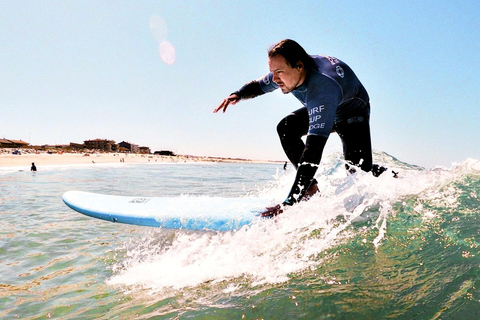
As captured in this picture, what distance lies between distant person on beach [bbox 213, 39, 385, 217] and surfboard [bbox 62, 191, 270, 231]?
57cm

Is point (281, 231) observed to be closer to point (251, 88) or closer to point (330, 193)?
point (330, 193)

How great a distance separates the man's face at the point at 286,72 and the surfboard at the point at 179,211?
4.17 feet

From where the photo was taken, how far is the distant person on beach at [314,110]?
238 centimetres

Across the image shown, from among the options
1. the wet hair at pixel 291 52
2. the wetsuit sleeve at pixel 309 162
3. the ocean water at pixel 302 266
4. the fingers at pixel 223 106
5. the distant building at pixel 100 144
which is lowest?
the ocean water at pixel 302 266

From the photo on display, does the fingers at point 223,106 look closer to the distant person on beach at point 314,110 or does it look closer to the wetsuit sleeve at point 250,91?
the wetsuit sleeve at point 250,91

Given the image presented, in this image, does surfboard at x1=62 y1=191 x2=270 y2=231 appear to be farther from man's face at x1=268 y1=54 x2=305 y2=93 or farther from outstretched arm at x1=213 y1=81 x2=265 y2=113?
man's face at x1=268 y1=54 x2=305 y2=93

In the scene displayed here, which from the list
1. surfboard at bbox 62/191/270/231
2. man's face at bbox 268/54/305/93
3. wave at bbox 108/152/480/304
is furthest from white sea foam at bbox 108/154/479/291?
man's face at bbox 268/54/305/93

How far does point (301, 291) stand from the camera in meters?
1.73

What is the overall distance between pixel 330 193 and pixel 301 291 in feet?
3.98

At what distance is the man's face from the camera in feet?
8.20

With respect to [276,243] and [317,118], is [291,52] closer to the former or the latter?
[317,118]

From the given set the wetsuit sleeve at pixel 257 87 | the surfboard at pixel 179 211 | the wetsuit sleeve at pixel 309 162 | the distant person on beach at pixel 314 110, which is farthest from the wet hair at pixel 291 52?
the surfboard at pixel 179 211

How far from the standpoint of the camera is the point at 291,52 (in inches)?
97.0

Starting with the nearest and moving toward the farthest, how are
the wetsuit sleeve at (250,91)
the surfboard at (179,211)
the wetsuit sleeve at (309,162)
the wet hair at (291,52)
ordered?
the wetsuit sleeve at (309,162)
the wet hair at (291,52)
the surfboard at (179,211)
the wetsuit sleeve at (250,91)
